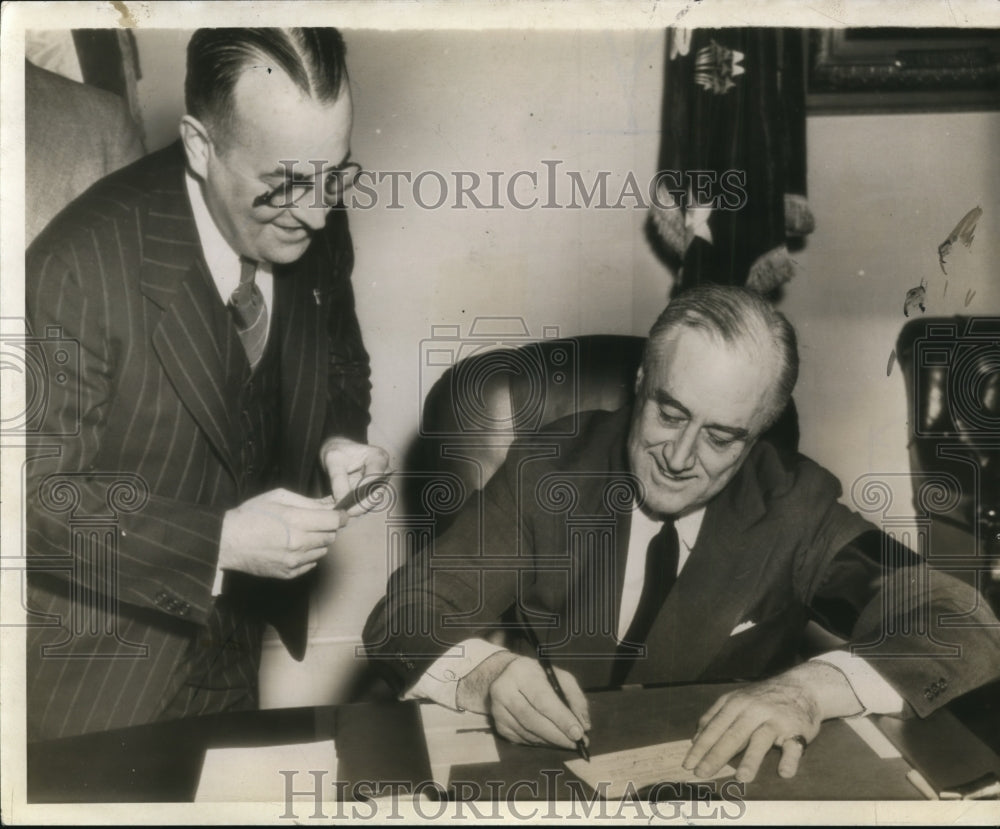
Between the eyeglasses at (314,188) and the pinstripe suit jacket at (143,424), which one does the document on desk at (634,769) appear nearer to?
the pinstripe suit jacket at (143,424)

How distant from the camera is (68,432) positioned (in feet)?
8.10

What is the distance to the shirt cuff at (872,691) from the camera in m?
2.48

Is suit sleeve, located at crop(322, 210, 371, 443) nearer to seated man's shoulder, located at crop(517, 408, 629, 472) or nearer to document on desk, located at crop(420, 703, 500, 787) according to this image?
seated man's shoulder, located at crop(517, 408, 629, 472)

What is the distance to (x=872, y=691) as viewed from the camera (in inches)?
97.7

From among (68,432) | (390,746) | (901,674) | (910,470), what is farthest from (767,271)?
(68,432)

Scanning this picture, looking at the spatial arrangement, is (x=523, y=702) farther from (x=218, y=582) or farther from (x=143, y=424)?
(x=143, y=424)

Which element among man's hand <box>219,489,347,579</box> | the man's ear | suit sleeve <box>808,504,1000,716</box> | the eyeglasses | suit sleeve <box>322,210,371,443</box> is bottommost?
suit sleeve <box>808,504,1000,716</box>

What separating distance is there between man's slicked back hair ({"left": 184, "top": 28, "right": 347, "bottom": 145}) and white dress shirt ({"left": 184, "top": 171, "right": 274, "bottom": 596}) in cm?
14

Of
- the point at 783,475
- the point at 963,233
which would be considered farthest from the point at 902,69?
the point at 783,475

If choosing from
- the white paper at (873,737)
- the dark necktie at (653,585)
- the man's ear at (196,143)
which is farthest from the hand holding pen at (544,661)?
the man's ear at (196,143)

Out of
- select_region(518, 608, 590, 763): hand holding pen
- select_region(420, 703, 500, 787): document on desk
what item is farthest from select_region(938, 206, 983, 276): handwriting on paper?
select_region(420, 703, 500, 787): document on desk

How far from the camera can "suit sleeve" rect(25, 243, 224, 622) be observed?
2.43 m

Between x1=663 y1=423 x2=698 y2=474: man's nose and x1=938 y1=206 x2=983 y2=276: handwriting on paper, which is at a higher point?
x1=938 y1=206 x2=983 y2=276: handwriting on paper

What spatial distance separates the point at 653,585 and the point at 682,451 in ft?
1.09
